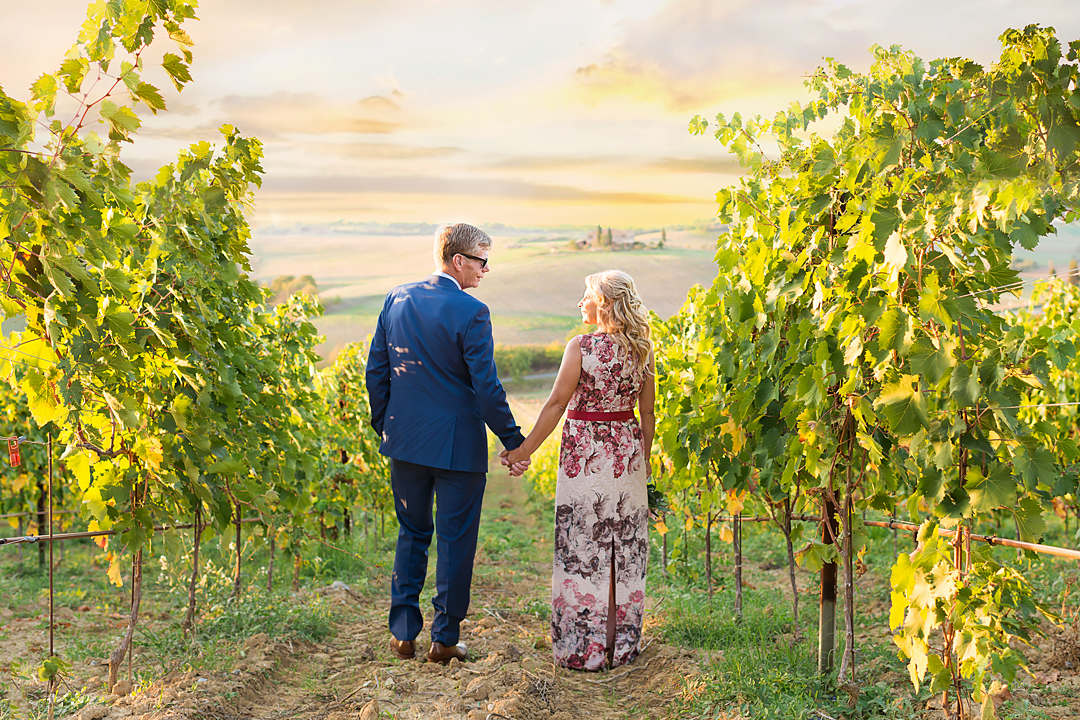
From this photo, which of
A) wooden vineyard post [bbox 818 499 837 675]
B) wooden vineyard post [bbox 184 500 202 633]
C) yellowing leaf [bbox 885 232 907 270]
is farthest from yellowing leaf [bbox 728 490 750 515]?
wooden vineyard post [bbox 184 500 202 633]

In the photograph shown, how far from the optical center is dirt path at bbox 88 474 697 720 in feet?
9.65

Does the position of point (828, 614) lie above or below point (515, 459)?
below

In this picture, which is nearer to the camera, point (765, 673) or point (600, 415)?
point (765, 673)

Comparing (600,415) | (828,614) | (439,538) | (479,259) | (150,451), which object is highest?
(479,259)

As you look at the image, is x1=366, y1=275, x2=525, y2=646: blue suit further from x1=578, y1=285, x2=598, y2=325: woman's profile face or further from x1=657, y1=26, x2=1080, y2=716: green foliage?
x1=657, y1=26, x2=1080, y2=716: green foliage

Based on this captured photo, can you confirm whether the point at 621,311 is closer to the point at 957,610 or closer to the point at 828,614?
the point at 828,614

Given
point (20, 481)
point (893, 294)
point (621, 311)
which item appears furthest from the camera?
point (20, 481)

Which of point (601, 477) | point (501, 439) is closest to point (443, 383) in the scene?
point (501, 439)

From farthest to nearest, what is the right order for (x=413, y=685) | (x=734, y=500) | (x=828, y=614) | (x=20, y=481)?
1. (x=20, y=481)
2. (x=734, y=500)
3. (x=413, y=685)
4. (x=828, y=614)

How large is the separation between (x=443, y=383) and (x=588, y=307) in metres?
0.68

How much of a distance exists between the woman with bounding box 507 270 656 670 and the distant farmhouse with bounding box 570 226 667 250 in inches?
1187

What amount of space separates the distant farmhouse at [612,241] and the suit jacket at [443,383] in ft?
99.1

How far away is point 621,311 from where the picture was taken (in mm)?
Answer: 3355

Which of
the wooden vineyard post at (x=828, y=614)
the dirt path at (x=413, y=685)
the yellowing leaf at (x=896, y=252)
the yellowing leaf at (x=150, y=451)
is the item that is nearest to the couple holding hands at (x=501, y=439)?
the dirt path at (x=413, y=685)
